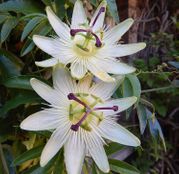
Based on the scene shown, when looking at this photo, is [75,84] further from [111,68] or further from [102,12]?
[102,12]

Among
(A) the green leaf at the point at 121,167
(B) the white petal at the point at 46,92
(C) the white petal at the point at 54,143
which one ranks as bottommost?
(A) the green leaf at the point at 121,167

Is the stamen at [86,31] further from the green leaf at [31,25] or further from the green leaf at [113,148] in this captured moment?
the green leaf at [113,148]

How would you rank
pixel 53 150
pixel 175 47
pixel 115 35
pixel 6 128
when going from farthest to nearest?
pixel 175 47, pixel 6 128, pixel 115 35, pixel 53 150

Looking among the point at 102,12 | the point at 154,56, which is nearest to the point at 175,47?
the point at 154,56

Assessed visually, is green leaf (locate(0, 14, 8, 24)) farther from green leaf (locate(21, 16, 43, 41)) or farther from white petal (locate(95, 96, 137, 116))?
white petal (locate(95, 96, 137, 116))

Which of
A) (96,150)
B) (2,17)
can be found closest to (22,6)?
(2,17)

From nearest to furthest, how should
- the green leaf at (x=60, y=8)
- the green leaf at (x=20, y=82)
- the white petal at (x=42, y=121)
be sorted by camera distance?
1. the white petal at (x=42, y=121)
2. the green leaf at (x=20, y=82)
3. the green leaf at (x=60, y=8)

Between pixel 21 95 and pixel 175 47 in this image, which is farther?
pixel 175 47

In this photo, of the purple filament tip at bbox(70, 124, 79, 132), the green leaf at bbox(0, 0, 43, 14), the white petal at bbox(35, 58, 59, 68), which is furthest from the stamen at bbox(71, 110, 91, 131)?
the green leaf at bbox(0, 0, 43, 14)

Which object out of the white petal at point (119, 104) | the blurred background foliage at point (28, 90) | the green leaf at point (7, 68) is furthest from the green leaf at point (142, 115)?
the green leaf at point (7, 68)
